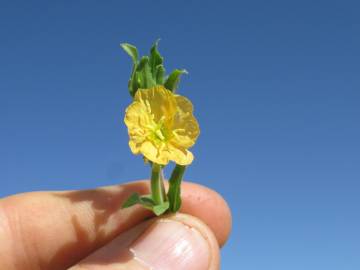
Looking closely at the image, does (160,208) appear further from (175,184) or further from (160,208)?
(175,184)

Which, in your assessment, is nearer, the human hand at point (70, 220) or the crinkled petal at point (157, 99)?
the crinkled petal at point (157, 99)

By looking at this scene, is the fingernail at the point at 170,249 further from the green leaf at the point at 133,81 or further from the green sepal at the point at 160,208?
the green leaf at the point at 133,81

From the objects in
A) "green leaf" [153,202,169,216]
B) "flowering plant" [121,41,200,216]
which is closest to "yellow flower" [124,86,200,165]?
"flowering plant" [121,41,200,216]

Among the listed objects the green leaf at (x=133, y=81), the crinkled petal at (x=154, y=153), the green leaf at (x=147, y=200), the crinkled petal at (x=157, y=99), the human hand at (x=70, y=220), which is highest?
the green leaf at (x=133, y=81)

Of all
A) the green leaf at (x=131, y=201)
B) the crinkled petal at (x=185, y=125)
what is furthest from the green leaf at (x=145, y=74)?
the green leaf at (x=131, y=201)

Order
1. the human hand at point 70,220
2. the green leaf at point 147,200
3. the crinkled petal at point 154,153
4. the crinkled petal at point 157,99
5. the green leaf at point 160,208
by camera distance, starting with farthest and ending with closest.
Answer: the human hand at point 70,220, the green leaf at point 147,200, the green leaf at point 160,208, the crinkled petal at point 157,99, the crinkled petal at point 154,153

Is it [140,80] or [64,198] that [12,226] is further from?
[140,80]

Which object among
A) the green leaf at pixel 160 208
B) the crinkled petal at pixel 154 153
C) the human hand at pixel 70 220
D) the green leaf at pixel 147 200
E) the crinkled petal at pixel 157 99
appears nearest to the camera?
the crinkled petal at pixel 154 153

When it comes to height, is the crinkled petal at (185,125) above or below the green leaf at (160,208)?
above
